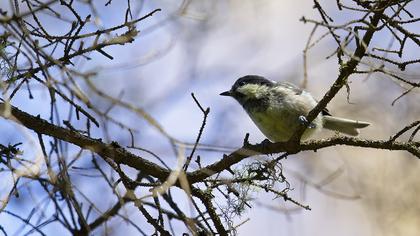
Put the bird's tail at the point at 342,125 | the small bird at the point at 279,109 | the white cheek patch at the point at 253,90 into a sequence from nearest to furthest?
the small bird at the point at 279,109
the white cheek patch at the point at 253,90
the bird's tail at the point at 342,125

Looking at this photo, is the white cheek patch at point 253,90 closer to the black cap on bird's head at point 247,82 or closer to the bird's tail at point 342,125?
the black cap on bird's head at point 247,82

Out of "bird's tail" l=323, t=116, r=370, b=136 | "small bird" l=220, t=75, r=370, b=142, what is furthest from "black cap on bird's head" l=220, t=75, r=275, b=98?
"bird's tail" l=323, t=116, r=370, b=136

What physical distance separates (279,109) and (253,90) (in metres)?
0.35

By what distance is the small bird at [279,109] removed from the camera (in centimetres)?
483

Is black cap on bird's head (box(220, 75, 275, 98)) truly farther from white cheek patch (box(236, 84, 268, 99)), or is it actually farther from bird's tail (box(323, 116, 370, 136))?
bird's tail (box(323, 116, 370, 136))

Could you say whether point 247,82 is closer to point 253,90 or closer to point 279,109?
point 253,90

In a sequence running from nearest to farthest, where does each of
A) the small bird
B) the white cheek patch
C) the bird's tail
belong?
the small bird
the white cheek patch
the bird's tail

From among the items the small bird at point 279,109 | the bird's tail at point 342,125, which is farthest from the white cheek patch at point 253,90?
the bird's tail at point 342,125

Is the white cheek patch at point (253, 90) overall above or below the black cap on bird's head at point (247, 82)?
below

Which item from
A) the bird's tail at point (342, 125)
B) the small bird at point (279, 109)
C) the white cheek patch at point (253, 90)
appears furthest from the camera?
the bird's tail at point (342, 125)

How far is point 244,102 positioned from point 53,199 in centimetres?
310

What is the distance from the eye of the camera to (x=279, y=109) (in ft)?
16.0

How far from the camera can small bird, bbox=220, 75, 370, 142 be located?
483cm

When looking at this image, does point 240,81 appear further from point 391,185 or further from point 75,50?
point 391,185
